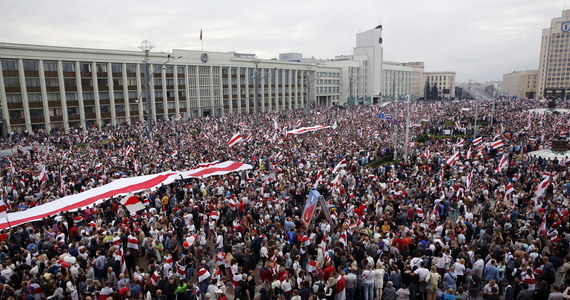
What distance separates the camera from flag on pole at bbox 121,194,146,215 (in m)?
14.5

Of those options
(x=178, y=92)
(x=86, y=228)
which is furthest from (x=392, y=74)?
(x=86, y=228)

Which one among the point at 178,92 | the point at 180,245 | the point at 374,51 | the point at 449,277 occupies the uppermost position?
the point at 374,51

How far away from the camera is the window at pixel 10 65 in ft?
153

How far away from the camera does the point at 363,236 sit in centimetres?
1153

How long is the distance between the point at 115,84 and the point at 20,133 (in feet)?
48.8

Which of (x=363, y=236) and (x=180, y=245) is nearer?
(x=363, y=236)

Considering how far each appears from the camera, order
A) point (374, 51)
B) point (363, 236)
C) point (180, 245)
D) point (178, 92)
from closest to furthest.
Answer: point (363, 236) → point (180, 245) → point (178, 92) → point (374, 51)

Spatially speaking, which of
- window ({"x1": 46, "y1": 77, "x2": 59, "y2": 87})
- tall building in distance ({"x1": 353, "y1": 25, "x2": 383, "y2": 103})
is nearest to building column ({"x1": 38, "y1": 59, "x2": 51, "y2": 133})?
window ({"x1": 46, "y1": 77, "x2": 59, "y2": 87})

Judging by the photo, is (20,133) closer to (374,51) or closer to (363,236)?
(363,236)

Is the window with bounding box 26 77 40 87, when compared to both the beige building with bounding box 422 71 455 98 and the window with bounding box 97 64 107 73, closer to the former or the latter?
the window with bounding box 97 64 107 73

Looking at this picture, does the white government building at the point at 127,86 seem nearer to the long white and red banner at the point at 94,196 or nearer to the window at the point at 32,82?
the window at the point at 32,82

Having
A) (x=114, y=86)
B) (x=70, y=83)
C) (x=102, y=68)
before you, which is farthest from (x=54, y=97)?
(x=114, y=86)

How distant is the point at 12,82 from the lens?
157ft

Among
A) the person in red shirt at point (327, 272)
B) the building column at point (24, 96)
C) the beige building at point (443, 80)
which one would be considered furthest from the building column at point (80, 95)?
the beige building at point (443, 80)
